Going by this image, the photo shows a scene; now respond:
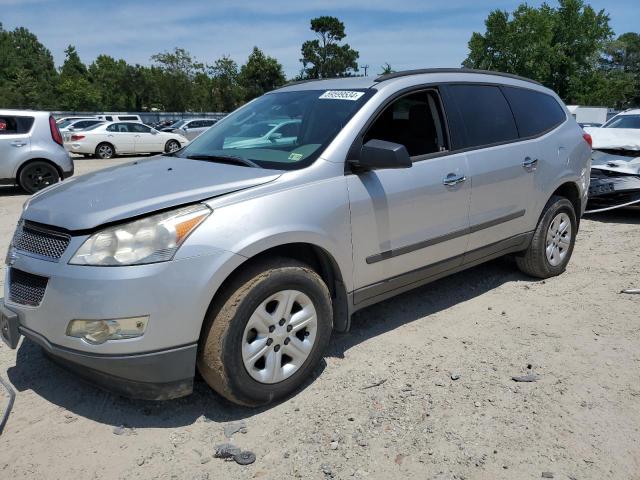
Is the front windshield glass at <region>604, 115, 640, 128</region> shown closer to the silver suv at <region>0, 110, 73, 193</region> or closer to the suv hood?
the suv hood

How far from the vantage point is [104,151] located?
20.3m

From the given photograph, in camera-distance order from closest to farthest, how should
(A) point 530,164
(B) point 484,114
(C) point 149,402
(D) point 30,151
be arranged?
(C) point 149,402, (B) point 484,114, (A) point 530,164, (D) point 30,151

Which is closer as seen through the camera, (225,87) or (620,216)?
(620,216)

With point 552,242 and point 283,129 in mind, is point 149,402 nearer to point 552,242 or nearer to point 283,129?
point 283,129

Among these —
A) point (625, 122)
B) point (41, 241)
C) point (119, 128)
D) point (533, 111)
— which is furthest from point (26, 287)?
point (119, 128)

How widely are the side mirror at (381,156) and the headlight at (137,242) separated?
110 centimetres

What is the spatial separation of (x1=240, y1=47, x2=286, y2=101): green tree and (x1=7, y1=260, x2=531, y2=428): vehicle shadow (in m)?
62.5

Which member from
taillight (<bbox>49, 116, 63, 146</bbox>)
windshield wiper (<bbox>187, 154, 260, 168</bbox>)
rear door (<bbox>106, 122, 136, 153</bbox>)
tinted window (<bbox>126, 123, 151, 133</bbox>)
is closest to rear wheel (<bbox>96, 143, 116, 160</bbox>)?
rear door (<bbox>106, 122, 136, 153</bbox>)

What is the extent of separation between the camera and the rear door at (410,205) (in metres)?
3.25

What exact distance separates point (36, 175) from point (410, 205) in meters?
9.37

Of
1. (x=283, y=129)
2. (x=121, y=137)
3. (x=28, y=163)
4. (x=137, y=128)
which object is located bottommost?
(x=28, y=163)

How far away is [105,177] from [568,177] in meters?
3.91

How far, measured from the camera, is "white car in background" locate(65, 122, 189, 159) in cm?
1976

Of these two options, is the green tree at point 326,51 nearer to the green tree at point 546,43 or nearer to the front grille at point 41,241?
the green tree at point 546,43
